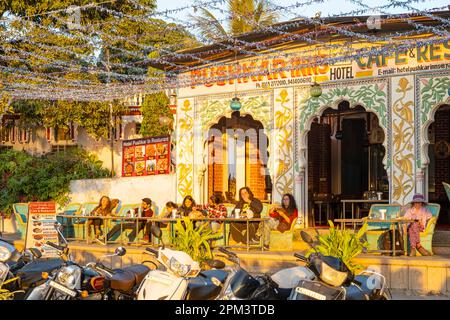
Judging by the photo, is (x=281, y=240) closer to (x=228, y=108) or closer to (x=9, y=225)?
(x=228, y=108)

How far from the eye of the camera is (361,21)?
14.0 metres

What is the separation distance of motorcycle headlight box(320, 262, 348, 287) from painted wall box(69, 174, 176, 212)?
40.3 ft

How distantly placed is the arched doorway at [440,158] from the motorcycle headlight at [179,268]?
12250 mm

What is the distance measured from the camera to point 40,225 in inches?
513

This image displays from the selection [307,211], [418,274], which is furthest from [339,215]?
[418,274]

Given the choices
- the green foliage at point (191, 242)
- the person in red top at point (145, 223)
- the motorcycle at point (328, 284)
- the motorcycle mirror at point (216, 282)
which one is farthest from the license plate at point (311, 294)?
the person in red top at point (145, 223)

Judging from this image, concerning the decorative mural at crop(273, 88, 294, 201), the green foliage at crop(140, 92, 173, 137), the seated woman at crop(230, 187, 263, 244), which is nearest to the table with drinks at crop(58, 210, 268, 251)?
the seated woman at crop(230, 187, 263, 244)

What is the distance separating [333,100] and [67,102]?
10.6 m

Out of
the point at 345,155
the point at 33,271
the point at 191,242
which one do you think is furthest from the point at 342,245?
the point at 345,155

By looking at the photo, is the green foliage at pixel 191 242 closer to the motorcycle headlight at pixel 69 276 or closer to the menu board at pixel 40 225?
the menu board at pixel 40 225

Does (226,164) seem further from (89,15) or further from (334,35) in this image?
(89,15)

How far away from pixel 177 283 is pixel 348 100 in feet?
31.2

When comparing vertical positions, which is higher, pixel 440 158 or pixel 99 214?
pixel 440 158

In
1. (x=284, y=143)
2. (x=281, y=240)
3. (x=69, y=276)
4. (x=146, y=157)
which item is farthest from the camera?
(x=146, y=157)
